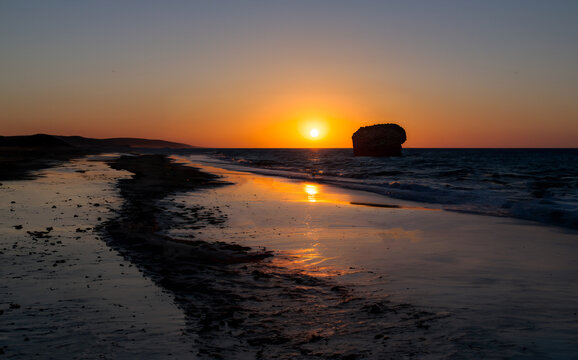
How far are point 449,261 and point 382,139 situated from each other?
83.9 meters

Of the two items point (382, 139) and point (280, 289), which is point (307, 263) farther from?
point (382, 139)

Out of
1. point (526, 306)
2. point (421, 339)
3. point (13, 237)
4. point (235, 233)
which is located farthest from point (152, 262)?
point (526, 306)

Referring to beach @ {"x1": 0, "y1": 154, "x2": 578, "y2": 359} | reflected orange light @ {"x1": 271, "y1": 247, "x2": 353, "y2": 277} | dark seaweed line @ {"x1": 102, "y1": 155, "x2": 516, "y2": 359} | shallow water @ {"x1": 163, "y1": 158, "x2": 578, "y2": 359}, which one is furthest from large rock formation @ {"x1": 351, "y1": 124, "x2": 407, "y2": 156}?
dark seaweed line @ {"x1": 102, "y1": 155, "x2": 516, "y2": 359}

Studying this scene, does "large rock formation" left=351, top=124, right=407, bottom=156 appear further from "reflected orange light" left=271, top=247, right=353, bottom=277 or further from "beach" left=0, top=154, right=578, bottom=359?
"reflected orange light" left=271, top=247, right=353, bottom=277

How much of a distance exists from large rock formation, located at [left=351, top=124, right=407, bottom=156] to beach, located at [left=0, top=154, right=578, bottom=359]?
79.3m

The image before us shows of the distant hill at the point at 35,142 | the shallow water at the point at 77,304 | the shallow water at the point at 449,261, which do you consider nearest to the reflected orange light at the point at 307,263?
the shallow water at the point at 449,261

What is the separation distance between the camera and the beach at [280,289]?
3923mm

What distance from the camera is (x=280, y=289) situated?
5586 mm

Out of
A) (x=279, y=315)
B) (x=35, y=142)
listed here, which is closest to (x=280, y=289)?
(x=279, y=315)

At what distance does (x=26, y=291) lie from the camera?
5160 mm

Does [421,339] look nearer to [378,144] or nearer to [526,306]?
[526,306]

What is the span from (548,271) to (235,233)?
636cm

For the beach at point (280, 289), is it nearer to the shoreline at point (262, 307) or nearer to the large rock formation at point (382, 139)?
the shoreline at point (262, 307)

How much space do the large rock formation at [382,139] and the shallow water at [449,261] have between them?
76639mm
